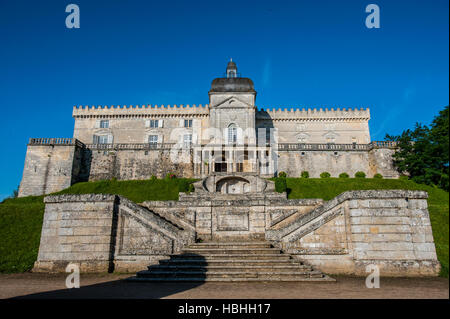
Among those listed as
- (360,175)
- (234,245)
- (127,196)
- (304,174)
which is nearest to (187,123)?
(304,174)

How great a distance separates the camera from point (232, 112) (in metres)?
44.9

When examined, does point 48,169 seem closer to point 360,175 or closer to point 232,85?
point 232,85

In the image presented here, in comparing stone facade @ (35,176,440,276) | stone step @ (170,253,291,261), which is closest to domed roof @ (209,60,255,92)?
stone facade @ (35,176,440,276)

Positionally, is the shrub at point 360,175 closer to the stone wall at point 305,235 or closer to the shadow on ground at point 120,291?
the stone wall at point 305,235

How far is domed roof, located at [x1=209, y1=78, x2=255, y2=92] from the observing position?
149ft

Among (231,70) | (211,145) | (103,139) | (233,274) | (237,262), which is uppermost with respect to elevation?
(231,70)

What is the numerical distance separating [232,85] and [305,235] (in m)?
36.2

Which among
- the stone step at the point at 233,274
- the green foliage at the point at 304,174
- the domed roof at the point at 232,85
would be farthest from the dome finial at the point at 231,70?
the stone step at the point at 233,274

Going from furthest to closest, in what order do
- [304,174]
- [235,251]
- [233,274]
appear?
[304,174], [235,251], [233,274]

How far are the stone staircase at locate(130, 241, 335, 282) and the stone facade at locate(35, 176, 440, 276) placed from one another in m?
1.20

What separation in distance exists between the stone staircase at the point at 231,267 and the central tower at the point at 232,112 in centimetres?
3228

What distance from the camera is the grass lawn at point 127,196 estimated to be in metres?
14.5

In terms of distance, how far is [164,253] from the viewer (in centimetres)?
1288
